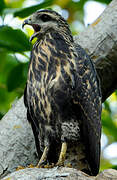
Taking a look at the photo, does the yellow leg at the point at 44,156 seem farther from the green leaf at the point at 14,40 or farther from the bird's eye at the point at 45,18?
the bird's eye at the point at 45,18

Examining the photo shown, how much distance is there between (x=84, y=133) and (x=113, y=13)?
142cm

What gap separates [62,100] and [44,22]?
2.89 feet

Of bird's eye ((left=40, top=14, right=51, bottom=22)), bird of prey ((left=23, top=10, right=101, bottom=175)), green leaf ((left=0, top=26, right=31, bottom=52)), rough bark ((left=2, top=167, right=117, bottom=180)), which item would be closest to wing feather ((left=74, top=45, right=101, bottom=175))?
bird of prey ((left=23, top=10, right=101, bottom=175))

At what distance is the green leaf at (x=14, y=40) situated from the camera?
414 cm

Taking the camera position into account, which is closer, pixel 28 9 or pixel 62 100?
pixel 62 100

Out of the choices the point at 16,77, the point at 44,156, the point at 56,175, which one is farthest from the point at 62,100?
the point at 16,77

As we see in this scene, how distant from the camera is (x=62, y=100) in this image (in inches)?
143

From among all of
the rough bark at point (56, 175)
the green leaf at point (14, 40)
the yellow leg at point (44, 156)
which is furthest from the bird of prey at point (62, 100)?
the rough bark at point (56, 175)

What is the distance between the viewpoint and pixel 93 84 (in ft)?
12.9

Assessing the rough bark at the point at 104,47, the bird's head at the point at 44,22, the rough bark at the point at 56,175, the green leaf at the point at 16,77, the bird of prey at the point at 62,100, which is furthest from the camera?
the green leaf at the point at 16,77

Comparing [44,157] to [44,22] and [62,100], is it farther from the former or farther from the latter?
[44,22]

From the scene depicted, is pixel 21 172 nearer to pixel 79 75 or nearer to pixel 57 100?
pixel 57 100

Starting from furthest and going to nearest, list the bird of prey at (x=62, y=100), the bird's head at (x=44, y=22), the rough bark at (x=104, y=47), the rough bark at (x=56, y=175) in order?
the rough bark at (x=104, y=47)
the bird's head at (x=44, y=22)
the bird of prey at (x=62, y=100)
the rough bark at (x=56, y=175)

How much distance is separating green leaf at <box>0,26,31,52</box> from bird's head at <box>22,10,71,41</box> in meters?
0.14
